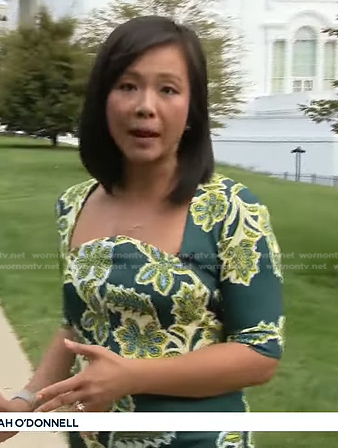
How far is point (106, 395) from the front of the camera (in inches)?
36.3

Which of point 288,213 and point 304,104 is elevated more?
point 304,104

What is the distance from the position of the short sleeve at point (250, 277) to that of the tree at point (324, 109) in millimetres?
1123

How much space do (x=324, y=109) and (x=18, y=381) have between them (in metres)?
1.12

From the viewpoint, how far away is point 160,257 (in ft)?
3.06

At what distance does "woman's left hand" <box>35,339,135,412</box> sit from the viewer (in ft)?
2.97

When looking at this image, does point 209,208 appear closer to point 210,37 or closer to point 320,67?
point 210,37

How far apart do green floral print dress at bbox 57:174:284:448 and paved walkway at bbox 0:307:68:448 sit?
3.18 ft

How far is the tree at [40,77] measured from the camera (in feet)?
5.99

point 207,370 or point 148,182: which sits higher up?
point 148,182

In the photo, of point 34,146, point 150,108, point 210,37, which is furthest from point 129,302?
point 34,146

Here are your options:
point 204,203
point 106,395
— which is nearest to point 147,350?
point 106,395

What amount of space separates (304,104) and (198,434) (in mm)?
1196

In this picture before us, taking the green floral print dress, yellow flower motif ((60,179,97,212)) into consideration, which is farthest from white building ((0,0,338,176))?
the green floral print dress

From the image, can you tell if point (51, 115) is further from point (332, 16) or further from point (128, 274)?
point (128, 274)
